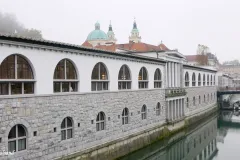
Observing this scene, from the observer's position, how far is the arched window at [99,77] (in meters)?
20.4

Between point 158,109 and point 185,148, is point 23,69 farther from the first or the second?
point 185,148

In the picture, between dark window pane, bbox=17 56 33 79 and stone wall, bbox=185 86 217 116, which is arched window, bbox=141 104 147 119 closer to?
stone wall, bbox=185 86 217 116

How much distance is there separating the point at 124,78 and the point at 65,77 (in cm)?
752

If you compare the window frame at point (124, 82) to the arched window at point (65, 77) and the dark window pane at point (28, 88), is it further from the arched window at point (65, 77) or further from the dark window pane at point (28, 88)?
the dark window pane at point (28, 88)

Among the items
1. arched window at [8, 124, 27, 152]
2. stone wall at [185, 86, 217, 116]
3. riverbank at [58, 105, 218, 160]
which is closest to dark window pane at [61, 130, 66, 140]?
riverbank at [58, 105, 218, 160]

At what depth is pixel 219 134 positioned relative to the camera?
36.0m

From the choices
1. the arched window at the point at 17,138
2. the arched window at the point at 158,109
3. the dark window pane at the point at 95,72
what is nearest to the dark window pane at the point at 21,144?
the arched window at the point at 17,138

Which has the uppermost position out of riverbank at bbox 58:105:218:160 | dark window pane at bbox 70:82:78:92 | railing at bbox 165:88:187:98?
dark window pane at bbox 70:82:78:92

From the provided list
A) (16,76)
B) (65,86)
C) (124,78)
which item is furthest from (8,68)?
(124,78)

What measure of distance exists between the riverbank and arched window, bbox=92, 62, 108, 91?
12.6ft

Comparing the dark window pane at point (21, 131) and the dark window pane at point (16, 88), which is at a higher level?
the dark window pane at point (16, 88)

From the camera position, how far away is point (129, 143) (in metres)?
23.7

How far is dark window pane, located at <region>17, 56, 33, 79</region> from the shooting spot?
14625 mm

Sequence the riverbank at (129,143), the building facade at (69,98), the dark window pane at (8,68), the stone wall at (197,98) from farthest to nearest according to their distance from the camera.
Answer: the stone wall at (197,98) < the riverbank at (129,143) < the building facade at (69,98) < the dark window pane at (8,68)
